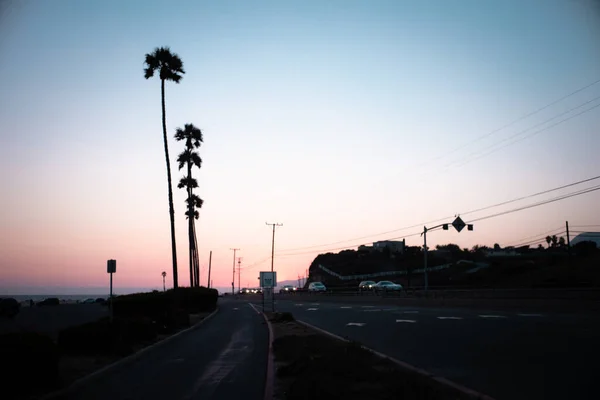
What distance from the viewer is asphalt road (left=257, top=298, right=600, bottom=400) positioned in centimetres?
1154

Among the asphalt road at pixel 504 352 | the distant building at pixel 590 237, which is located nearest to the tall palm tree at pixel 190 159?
the asphalt road at pixel 504 352

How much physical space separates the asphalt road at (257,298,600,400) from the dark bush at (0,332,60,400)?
28.3ft

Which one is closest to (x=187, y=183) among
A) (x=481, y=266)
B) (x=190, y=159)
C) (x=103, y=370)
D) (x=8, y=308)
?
(x=190, y=159)

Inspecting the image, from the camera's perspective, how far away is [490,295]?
146ft

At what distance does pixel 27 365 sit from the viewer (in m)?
11.2

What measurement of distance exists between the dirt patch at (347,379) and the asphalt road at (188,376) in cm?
81

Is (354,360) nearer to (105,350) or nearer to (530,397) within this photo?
(530,397)

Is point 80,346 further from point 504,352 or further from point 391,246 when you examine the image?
point 391,246

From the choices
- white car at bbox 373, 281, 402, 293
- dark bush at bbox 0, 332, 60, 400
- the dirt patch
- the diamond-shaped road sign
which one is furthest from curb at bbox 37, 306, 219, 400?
white car at bbox 373, 281, 402, 293

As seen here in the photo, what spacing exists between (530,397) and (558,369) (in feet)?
10.9

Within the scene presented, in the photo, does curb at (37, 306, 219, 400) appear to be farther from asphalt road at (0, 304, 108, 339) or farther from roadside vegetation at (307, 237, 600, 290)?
roadside vegetation at (307, 237, 600, 290)

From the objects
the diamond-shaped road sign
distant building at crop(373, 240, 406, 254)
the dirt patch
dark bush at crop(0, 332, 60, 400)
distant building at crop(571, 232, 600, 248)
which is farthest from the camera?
distant building at crop(373, 240, 406, 254)

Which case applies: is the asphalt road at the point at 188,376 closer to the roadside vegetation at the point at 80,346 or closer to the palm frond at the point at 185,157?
the roadside vegetation at the point at 80,346

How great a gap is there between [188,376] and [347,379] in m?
4.65
